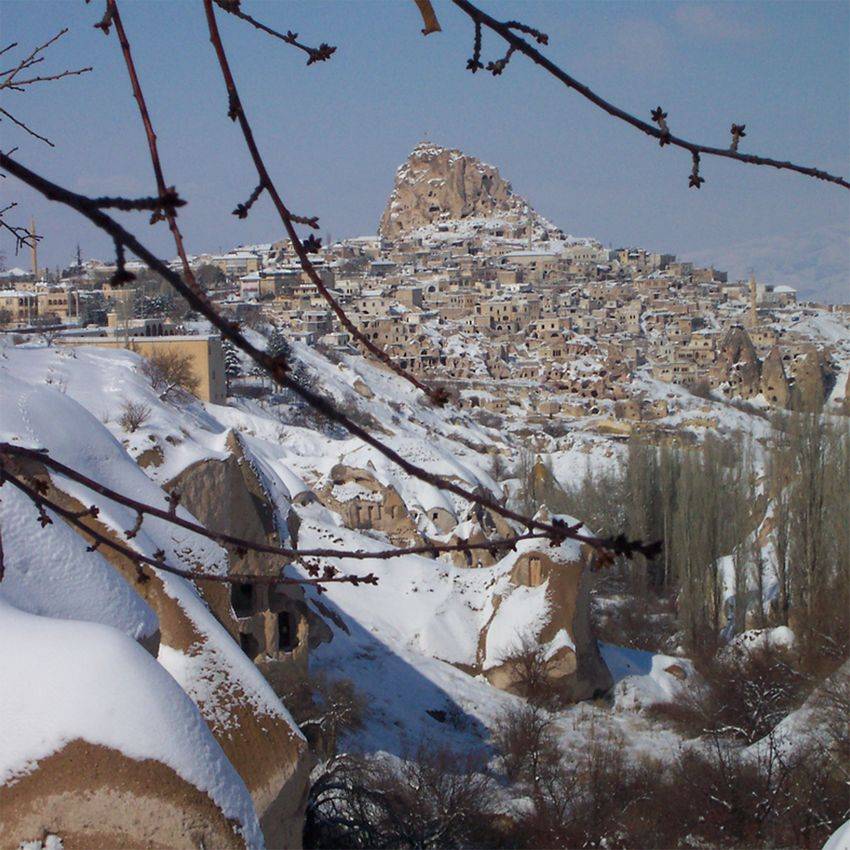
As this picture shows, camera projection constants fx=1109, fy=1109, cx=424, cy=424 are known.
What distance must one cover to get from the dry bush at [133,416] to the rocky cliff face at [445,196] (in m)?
66.2

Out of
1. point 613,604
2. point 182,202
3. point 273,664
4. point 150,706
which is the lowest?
point 613,604

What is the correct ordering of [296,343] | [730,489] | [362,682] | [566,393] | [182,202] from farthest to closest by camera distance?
[566,393] < [296,343] < [730,489] < [362,682] < [182,202]

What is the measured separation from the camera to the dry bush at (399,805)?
17.6 feet

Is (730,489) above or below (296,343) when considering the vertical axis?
below

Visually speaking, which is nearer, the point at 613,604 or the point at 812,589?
the point at 812,589

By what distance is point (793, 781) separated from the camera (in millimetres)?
6980

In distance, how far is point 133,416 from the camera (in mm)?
8336

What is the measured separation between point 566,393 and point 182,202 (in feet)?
112

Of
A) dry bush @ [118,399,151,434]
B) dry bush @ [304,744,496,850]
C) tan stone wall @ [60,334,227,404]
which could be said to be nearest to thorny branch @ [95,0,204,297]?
dry bush @ [304,744,496,850]

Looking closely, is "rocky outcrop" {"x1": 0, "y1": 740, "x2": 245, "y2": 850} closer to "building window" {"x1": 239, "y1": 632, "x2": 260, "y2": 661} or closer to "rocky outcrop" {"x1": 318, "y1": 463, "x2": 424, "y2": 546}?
"building window" {"x1": 239, "y1": 632, "x2": 260, "y2": 661}

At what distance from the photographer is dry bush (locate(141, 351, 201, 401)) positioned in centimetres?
1498

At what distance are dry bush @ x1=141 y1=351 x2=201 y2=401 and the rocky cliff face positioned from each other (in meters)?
57.9

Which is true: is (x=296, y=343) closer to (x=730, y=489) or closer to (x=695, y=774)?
(x=730, y=489)

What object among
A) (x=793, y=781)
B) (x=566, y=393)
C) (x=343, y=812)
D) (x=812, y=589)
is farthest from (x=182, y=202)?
(x=566, y=393)
